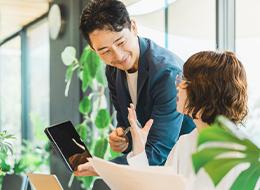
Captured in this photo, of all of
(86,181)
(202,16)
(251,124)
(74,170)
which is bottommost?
(86,181)

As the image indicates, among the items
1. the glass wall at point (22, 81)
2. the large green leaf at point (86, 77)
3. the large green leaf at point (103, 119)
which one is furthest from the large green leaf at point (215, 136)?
the glass wall at point (22, 81)

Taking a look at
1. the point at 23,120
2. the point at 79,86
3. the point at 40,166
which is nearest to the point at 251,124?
the point at 79,86

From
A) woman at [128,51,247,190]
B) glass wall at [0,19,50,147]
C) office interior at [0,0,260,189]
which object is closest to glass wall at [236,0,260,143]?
office interior at [0,0,260,189]

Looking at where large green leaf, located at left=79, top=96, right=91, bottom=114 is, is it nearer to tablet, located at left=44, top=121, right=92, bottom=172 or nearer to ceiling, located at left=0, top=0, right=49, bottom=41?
ceiling, located at left=0, top=0, right=49, bottom=41

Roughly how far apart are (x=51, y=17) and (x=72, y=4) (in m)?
0.40

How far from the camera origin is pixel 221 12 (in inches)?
129

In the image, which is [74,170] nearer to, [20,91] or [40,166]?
[40,166]

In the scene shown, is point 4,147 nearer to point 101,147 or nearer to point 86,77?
point 101,147

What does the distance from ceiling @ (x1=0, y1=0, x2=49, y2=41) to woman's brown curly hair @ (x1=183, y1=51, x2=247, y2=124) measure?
4292 mm

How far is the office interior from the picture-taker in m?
3.08

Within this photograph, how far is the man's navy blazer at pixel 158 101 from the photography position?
197 cm

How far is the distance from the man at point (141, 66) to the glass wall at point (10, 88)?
4.39m

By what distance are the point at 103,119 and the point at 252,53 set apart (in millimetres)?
1652

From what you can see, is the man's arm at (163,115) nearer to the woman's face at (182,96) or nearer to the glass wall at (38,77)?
the woman's face at (182,96)
